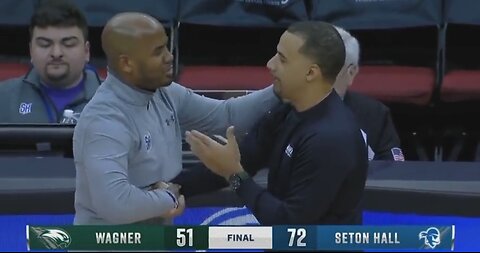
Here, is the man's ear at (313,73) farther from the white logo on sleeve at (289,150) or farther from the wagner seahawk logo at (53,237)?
the wagner seahawk logo at (53,237)

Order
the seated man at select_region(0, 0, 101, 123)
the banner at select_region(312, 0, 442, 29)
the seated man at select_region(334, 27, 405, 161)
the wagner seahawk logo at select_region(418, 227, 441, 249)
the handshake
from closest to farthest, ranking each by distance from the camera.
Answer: the handshake, the wagner seahawk logo at select_region(418, 227, 441, 249), the seated man at select_region(334, 27, 405, 161), the seated man at select_region(0, 0, 101, 123), the banner at select_region(312, 0, 442, 29)

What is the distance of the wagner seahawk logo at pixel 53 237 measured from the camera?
166 cm

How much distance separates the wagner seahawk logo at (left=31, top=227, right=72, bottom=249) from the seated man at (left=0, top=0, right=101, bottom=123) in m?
1.05

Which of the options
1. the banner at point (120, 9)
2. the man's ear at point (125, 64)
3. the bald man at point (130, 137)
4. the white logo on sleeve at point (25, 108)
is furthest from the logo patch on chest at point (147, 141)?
the banner at point (120, 9)

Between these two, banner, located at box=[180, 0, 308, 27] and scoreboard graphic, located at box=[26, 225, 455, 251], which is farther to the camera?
banner, located at box=[180, 0, 308, 27]

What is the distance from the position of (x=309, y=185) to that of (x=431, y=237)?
33 centimetres

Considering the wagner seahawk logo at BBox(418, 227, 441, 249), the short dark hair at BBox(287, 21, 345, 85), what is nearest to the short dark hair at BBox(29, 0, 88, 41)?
the short dark hair at BBox(287, 21, 345, 85)

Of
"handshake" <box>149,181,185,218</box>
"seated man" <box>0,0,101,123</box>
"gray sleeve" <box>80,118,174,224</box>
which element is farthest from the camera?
"seated man" <box>0,0,101,123</box>

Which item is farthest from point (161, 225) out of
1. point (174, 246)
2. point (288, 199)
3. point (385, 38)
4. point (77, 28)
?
point (385, 38)

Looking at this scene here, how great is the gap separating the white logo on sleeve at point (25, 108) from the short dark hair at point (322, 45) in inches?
49.8

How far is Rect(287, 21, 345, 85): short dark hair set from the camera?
1547 millimetres

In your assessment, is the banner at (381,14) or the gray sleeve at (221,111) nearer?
the gray sleeve at (221,111)

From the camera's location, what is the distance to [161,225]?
1637 mm

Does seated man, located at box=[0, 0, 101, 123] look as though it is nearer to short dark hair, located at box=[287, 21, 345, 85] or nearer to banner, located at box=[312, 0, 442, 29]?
banner, located at box=[312, 0, 442, 29]
